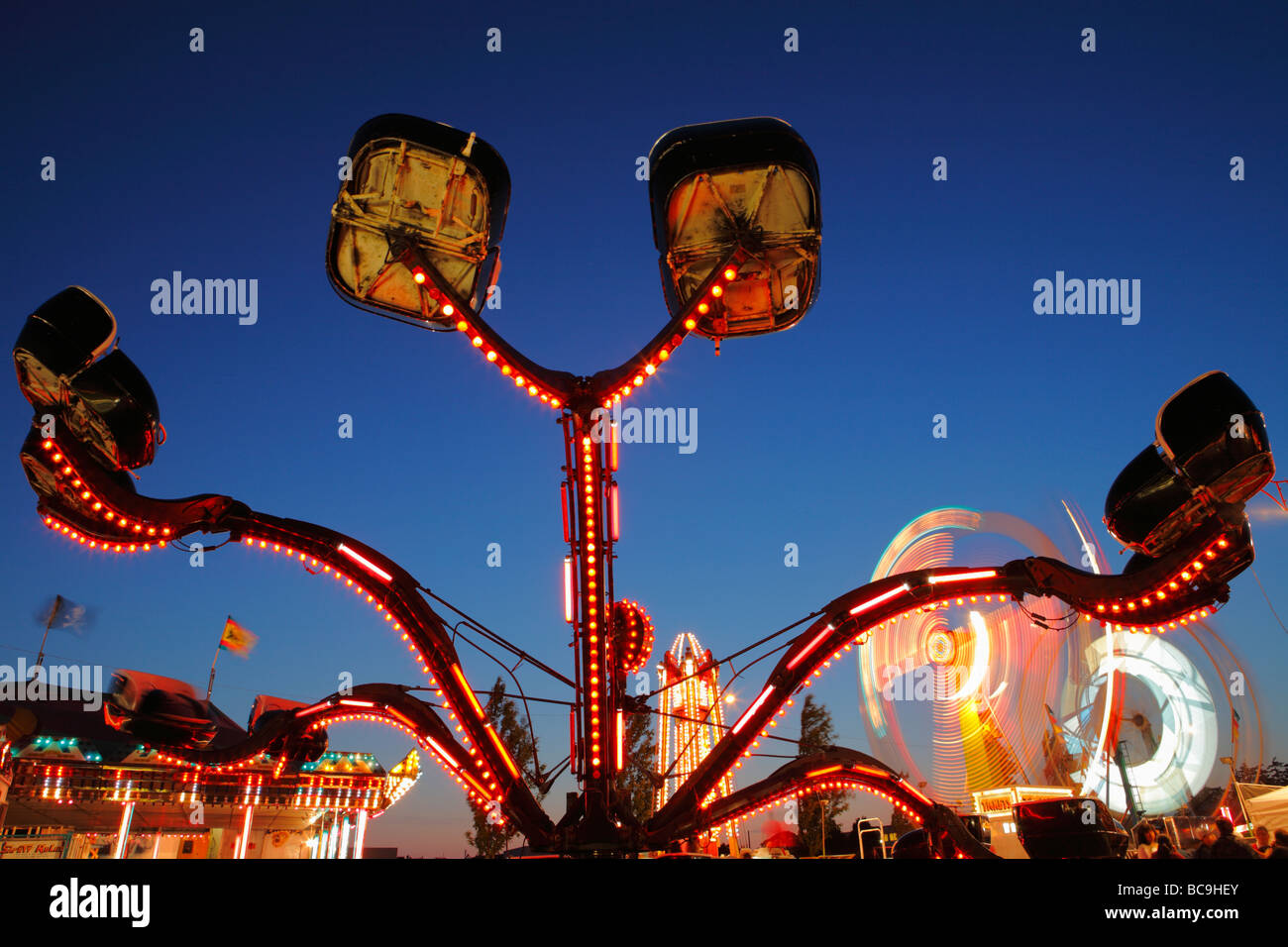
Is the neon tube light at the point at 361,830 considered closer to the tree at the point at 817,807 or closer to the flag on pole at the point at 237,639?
the flag on pole at the point at 237,639

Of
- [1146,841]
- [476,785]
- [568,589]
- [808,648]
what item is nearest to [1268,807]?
[1146,841]

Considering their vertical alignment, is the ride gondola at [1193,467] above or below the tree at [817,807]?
above

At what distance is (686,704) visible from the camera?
3288 cm

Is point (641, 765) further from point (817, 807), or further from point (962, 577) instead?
point (962, 577)

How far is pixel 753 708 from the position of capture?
8977 millimetres

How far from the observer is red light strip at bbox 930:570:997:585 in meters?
9.04

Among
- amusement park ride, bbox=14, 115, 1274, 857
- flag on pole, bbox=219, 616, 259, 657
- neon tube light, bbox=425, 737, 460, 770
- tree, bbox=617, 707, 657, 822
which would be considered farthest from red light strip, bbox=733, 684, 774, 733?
tree, bbox=617, 707, 657, 822

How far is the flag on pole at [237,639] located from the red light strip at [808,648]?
54.3 feet

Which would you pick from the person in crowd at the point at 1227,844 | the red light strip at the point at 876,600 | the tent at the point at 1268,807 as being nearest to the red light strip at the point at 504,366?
the red light strip at the point at 876,600

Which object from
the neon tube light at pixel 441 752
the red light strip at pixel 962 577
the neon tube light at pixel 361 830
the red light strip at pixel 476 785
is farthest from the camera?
the neon tube light at pixel 361 830

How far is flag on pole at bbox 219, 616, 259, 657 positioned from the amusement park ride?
10900 millimetres

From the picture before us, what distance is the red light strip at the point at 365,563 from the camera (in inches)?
347

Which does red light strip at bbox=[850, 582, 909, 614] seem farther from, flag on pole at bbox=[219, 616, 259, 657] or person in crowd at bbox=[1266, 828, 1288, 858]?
flag on pole at bbox=[219, 616, 259, 657]

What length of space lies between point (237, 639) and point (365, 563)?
15279 millimetres
